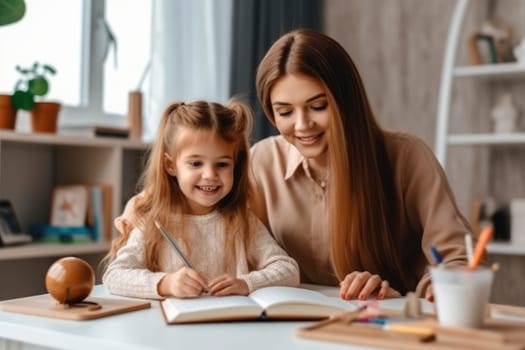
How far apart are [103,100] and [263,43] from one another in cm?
74

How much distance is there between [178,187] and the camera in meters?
1.42

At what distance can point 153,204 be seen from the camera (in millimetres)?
1389

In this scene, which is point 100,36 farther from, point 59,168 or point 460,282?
point 460,282

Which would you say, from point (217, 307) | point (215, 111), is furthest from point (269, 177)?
point (217, 307)

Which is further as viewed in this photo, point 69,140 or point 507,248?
point 507,248

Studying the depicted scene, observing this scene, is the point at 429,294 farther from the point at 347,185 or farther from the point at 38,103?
the point at 38,103

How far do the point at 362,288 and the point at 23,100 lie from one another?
1.59m

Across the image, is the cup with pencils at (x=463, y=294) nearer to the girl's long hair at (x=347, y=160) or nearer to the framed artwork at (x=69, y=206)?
the girl's long hair at (x=347, y=160)

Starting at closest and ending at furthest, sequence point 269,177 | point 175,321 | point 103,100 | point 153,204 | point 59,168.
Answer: point 175,321 → point 153,204 → point 269,177 → point 59,168 → point 103,100

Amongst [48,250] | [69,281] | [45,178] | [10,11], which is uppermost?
[10,11]

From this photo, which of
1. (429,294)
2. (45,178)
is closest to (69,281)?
(429,294)

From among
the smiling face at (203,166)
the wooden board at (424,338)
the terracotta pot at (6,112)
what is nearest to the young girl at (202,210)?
the smiling face at (203,166)

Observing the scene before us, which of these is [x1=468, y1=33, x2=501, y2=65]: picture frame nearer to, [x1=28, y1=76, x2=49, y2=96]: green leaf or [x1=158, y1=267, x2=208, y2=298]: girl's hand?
[x1=28, y1=76, x2=49, y2=96]: green leaf

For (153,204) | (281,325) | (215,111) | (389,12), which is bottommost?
(281,325)
